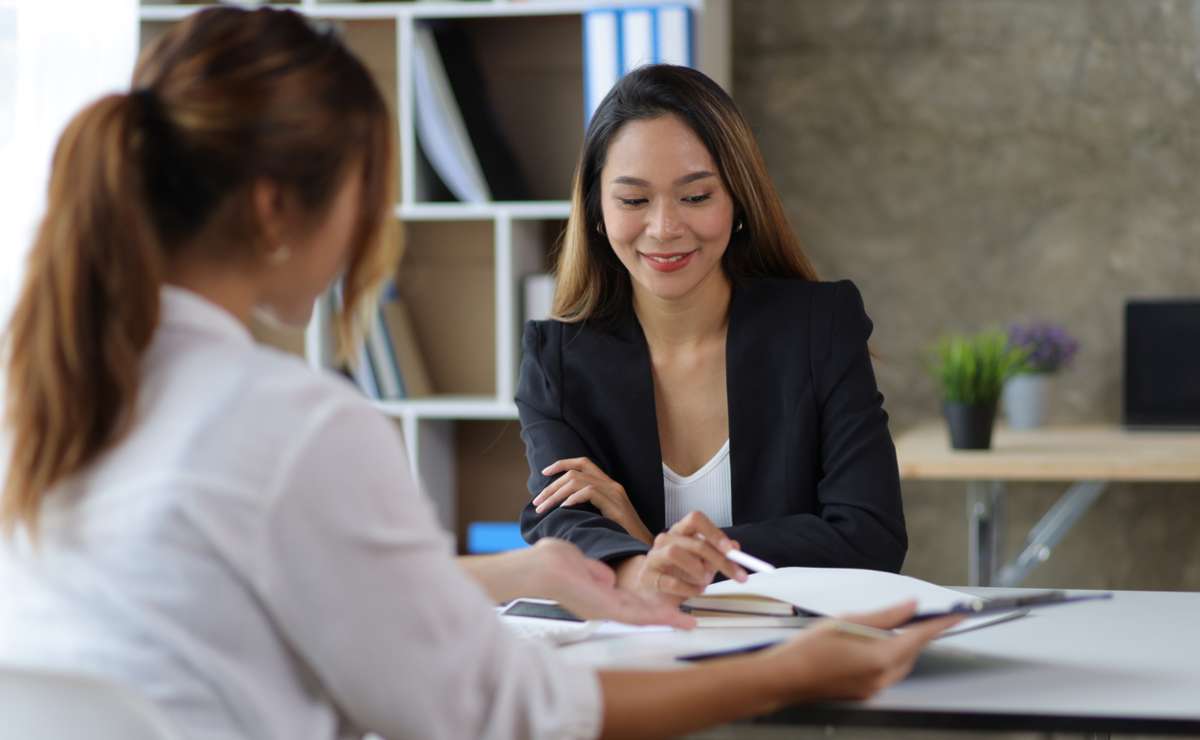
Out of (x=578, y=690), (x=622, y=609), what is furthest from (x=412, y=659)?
(x=622, y=609)

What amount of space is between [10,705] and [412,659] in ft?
0.76

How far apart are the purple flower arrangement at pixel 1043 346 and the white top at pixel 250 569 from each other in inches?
103

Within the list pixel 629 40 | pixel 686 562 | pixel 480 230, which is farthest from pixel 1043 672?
pixel 480 230

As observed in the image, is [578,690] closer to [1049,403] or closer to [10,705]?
[10,705]

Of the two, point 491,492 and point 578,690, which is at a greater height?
point 578,690

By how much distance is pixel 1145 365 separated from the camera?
3283 mm

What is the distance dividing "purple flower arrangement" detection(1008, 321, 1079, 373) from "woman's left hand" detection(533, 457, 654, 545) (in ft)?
5.86

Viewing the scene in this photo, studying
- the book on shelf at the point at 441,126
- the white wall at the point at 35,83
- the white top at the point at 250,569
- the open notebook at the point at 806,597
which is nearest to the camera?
the white top at the point at 250,569

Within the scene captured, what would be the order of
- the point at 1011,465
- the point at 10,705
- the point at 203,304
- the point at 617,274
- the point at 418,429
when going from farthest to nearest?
the point at 418,429, the point at 1011,465, the point at 617,274, the point at 203,304, the point at 10,705

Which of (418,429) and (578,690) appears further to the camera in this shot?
(418,429)

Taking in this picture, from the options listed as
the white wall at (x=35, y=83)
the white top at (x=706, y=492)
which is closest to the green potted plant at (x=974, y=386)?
the white top at (x=706, y=492)

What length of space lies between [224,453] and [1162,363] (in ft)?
9.66

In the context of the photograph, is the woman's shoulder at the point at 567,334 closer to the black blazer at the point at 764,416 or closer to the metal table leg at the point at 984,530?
the black blazer at the point at 764,416

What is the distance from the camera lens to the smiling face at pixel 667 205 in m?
1.80
